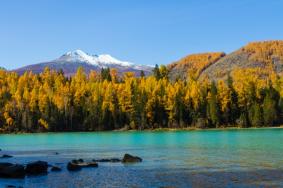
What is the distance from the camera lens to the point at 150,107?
155 m

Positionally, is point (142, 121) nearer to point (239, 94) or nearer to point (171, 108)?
point (171, 108)

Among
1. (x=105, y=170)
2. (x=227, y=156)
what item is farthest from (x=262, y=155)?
(x=105, y=170)

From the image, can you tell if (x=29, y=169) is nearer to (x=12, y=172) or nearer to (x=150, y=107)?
(x=12, y=172)

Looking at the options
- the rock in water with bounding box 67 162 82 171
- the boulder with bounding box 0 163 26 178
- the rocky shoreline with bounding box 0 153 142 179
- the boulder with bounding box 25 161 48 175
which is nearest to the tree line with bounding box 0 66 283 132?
the rocky shoreline with bounding box 0 153 142 179

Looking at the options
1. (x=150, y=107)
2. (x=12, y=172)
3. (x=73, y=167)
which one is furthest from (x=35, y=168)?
(x=150, y=107)

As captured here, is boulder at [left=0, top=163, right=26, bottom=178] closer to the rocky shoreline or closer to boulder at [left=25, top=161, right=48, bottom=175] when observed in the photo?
the rocky shoreline

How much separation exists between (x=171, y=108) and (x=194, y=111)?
7.80 meters

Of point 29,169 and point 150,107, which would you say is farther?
point 150,107

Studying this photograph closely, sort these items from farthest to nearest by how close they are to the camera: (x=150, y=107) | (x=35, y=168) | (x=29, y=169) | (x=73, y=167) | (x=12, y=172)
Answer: (x=150, y=107) < (x=73, y=167) < (x=35, y=168) < (x=29, y=169) < (x=12, y=172)

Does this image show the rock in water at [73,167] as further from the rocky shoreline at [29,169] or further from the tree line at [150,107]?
the tree line at [150,107]

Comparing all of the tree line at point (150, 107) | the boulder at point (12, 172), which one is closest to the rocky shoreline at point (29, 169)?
the boulder at point (12, 172)

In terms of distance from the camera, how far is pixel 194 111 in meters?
154

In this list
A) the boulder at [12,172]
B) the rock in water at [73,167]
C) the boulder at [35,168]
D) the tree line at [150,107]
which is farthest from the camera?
the tree line at [150,107]

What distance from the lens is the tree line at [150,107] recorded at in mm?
150375
